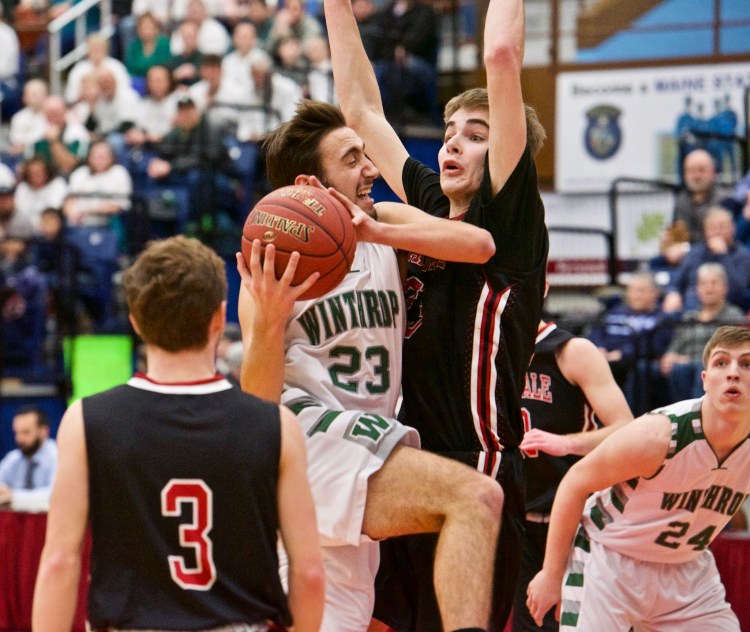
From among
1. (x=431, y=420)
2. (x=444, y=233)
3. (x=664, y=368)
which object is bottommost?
(x=664, y=368)

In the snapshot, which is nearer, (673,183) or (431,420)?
(431,420)

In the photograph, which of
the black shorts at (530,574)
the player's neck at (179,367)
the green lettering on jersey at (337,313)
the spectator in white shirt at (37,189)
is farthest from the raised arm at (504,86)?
the spectator in white shirt at (37,189)

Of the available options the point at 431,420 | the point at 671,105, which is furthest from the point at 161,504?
the point at 671,105

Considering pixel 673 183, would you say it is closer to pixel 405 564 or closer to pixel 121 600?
pixel 405 564

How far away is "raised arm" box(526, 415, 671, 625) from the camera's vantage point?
4766 millimetres

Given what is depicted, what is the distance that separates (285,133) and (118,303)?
26.6 feet

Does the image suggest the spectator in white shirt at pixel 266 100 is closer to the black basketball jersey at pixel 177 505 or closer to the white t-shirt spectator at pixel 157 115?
the white t-shirt spectator at pixel 157 115

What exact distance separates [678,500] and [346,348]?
160 cm

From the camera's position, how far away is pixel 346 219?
13.0ft

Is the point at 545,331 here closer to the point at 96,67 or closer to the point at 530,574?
the point at 530,574

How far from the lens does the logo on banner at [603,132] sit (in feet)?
43.9

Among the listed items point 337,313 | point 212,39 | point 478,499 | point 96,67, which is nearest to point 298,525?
point 478,499

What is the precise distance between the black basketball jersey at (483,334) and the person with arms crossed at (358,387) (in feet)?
0.49

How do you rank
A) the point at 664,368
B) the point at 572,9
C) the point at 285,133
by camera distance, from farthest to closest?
the point at 572,9
the point at 664,368
the point at 285,133
